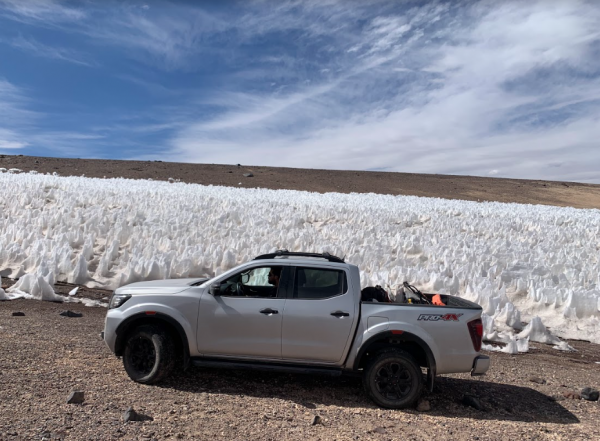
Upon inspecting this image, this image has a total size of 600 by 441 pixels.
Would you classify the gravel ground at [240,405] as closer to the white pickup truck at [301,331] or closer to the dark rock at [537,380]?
the dark rock at [537,380]

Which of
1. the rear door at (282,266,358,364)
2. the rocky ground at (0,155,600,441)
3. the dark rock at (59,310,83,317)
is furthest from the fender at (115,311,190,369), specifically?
the dark rock at (59,310,83,317)

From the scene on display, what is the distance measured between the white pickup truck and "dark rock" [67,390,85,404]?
706 millimetres

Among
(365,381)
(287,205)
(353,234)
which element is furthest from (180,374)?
(287,205)

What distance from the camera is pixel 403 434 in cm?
480

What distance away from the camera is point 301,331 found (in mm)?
5555

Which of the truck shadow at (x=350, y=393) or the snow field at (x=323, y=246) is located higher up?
the snow field at (x=323, y=246)

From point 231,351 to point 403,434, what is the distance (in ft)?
6.92

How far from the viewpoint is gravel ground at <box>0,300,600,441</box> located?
15.1 feet

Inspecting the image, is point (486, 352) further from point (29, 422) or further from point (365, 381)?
point (29, 422)

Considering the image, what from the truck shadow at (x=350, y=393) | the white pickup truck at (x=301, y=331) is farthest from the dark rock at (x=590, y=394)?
the white pickup truck at (x=301, y=331)

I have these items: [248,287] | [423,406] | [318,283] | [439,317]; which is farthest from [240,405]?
[439,317]

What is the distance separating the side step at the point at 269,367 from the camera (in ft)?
18.0

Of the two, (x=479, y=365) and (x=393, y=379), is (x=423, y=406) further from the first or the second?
(x=479, y=365)

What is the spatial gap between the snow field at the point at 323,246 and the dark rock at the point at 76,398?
575 centimetres
